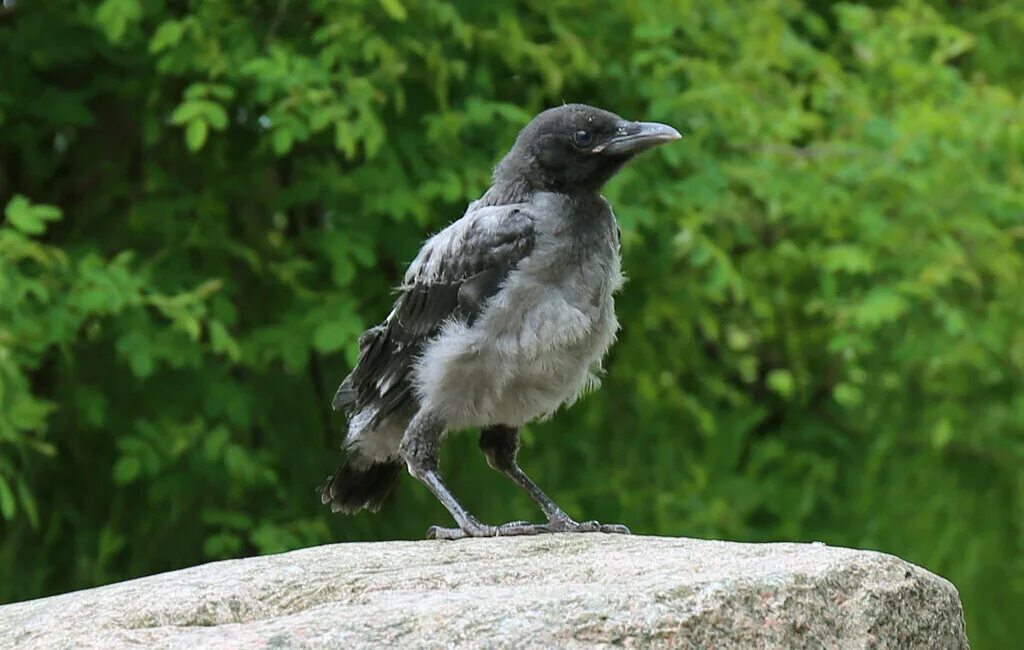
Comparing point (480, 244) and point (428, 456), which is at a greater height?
point (480, 244)

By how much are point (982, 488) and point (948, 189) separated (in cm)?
176

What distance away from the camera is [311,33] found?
20.2 ft

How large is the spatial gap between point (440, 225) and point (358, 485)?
1666mm

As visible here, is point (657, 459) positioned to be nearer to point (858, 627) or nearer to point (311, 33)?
point (311, 33)

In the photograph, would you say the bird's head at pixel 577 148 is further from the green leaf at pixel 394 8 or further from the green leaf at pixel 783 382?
the green leaf at pixel 783 382

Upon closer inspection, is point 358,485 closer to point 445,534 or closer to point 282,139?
point 445,534

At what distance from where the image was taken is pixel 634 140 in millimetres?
4426

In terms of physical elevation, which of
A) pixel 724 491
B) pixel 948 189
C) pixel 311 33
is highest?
pixel 311 33

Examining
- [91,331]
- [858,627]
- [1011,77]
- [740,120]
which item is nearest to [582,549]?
[858,627]

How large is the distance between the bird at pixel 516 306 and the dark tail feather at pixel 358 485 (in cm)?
23

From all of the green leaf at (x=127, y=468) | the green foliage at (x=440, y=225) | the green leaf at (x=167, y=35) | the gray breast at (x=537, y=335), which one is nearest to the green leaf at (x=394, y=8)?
the green foliage at (x=440, y=225)

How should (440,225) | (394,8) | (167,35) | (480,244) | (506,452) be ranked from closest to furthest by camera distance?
(480,244) → (506,452) → (394,8) → (167,35) → (440,225)

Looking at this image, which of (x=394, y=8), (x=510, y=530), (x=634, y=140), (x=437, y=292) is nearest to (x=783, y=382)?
(x=394, y=8)

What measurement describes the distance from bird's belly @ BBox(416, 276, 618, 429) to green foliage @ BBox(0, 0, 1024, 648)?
1.40 metres
